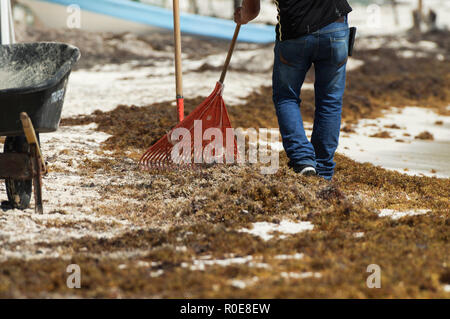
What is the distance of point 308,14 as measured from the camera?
11.6 ft

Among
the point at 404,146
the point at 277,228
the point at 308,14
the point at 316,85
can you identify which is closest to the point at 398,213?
the point at 277,228

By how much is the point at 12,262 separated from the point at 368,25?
Answer: 76.1 feet

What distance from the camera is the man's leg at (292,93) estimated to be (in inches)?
143

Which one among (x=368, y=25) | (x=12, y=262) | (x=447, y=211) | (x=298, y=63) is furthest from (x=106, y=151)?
(x=368, y=25)

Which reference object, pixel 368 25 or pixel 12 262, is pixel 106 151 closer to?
pixel 12 262

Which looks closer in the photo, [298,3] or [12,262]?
[12,262]

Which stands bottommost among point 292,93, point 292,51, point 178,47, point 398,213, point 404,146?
point 404,146

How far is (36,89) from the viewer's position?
2984 mm

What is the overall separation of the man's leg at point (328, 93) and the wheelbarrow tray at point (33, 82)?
5.06 feet

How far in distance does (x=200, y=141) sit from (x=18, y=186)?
4.43 ft

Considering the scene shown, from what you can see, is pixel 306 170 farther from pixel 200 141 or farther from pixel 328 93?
pixel 200 141

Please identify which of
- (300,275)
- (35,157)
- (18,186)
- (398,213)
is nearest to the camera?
(300,275)
